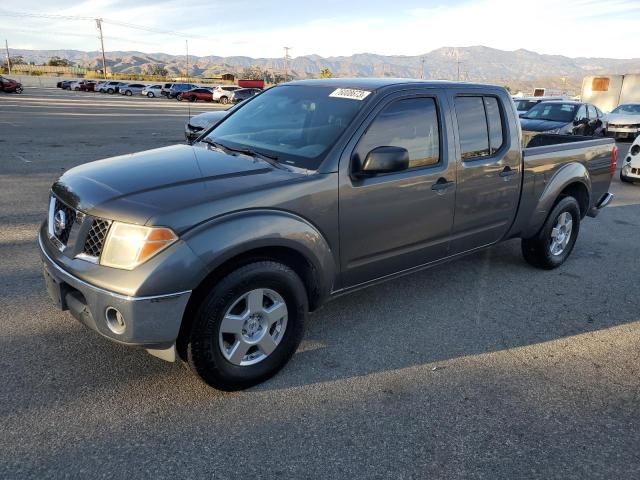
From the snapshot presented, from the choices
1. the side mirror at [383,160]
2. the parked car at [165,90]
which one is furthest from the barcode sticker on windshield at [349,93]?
the parked car at [165,90]

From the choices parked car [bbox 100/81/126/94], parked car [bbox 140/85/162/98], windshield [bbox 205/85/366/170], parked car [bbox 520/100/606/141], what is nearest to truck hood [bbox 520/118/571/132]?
parked car [bbox 520/100/606/141]

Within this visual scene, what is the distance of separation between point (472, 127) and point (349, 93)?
1126 mm

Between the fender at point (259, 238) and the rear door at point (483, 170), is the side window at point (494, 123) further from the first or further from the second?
the fender at point (259, 238)

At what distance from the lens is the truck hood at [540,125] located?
43.7 ft

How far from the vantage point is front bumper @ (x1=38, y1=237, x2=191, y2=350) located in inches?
104

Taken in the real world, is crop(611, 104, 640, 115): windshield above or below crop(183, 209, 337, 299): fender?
above

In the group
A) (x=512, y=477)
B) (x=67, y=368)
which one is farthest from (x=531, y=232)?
(x=67, y=368)

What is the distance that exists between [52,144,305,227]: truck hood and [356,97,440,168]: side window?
662 millimetres

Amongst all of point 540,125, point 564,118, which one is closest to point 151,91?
point 564,118

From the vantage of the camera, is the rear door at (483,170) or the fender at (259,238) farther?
the rear door at (483,170)

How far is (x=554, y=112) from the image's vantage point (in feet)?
48.5

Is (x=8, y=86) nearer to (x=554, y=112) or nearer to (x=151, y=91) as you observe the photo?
(x=151, y=91)

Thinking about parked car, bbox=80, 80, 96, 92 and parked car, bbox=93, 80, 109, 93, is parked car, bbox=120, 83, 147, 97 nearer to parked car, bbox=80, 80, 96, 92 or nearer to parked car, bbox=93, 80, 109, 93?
parked car, bbox=93, 80, 109, 93

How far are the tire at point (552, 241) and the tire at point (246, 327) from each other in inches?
118
